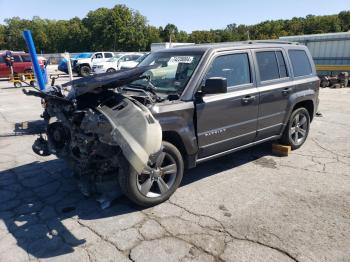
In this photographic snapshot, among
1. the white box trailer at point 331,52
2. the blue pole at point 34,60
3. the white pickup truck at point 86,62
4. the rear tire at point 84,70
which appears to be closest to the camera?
the blue pole at point 34,60

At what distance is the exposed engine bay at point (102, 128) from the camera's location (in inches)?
129

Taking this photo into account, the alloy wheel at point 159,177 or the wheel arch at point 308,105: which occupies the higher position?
the wheel arch at point 308,105

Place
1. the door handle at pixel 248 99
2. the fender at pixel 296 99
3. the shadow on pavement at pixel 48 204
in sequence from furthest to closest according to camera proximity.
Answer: the fender at pixel 296 99 < the door handle at pixel 248 99 < the shadow on pavement at pixel 48 204

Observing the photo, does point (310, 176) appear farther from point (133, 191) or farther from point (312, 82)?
point (133, 191)

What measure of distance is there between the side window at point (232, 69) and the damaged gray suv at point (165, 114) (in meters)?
0.01

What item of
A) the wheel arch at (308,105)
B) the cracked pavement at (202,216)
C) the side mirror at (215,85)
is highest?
the side mirror at (215,85)

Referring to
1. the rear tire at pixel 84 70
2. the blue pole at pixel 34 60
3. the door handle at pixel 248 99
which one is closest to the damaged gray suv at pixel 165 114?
the door handle at pixel 248 99

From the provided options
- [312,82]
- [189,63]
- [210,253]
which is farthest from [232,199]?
[312,82]

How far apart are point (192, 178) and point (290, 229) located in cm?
176

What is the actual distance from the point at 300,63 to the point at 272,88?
3.84 feet

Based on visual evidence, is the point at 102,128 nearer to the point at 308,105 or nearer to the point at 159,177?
the point at 159,177

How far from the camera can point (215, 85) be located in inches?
158

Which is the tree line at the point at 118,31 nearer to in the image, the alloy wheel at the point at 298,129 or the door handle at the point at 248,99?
the alloy wheel at the point at 298,129

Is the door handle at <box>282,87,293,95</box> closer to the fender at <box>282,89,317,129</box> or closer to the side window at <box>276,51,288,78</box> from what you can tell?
the fender at <box>282,89,317,129</box>
